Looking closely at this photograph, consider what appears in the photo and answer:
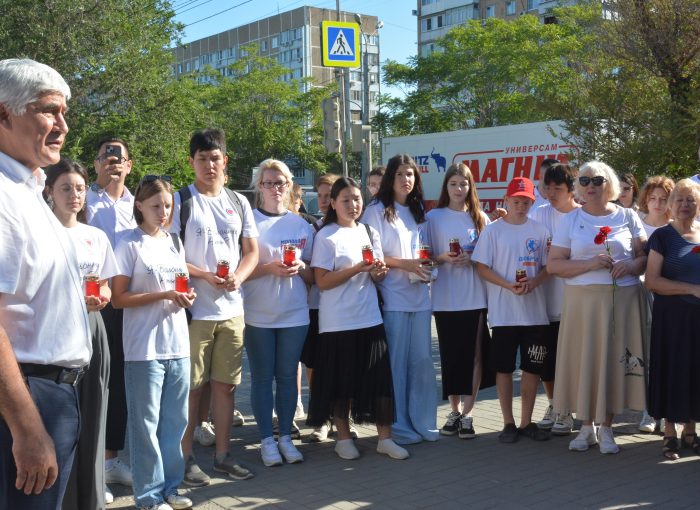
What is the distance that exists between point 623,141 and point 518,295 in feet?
11.3

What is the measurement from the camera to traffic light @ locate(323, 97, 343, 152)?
1792 cm

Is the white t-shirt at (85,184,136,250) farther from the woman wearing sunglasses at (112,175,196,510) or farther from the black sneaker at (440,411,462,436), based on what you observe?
the black sneaker at (440,411,462,436)

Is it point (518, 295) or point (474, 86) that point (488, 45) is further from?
point (518, 295)

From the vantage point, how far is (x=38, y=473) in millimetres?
2537

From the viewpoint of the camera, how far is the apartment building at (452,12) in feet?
239

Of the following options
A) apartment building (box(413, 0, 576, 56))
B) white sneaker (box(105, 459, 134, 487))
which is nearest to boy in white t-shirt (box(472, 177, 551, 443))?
white sneaker (box(105, 459, 134, 487))

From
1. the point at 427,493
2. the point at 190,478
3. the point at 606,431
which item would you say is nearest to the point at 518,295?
the point at 606,431

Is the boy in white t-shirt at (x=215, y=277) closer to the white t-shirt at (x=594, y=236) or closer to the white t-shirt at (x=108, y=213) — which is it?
the white t-shirt at (x=108, y=213)

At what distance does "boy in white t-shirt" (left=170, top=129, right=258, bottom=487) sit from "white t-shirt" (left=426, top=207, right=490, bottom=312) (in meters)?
1.66

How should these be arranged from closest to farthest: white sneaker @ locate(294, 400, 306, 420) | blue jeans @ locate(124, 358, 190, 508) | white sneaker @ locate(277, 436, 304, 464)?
blue jeans @ locate(124, 358, 190, 508) → white sneaker @ locate(277, 436, 304, 464) → white sneaker @ locate(294, 400, 306, 420)

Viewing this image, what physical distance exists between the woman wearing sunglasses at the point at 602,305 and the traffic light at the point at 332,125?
1201 centimetres

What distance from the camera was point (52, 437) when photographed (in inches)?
107

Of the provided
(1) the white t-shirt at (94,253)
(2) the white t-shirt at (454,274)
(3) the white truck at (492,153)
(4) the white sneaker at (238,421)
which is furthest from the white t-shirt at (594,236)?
(3) the white truck at (492,153)

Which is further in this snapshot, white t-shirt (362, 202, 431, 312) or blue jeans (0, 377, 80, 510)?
white t-shirt (362, 202, 431, 312)
